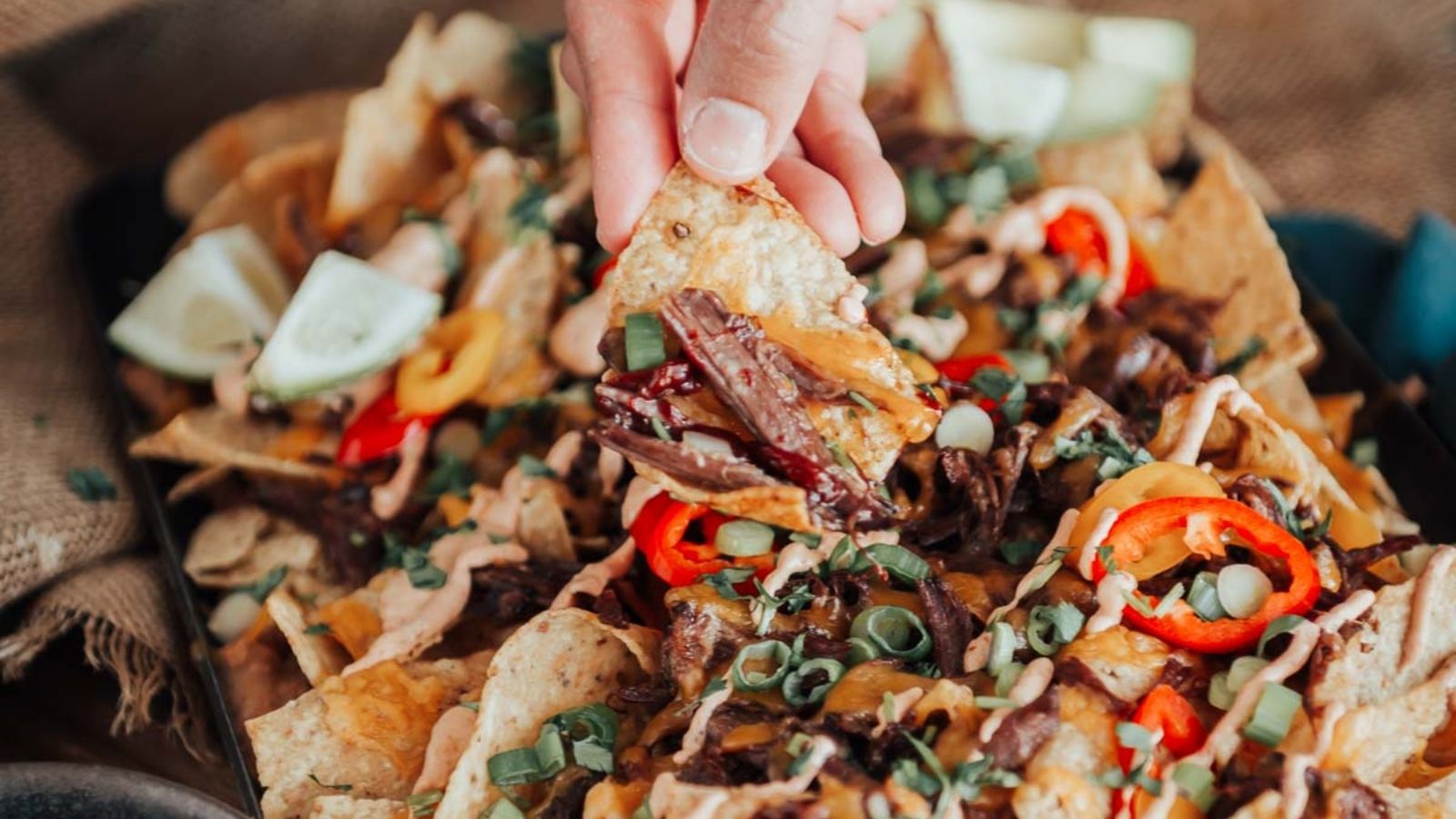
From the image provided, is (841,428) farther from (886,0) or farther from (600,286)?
(886,0)

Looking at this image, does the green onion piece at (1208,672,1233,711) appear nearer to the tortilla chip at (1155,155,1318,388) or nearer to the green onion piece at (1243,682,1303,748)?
the green onion piece at (1243,682,1303,748)

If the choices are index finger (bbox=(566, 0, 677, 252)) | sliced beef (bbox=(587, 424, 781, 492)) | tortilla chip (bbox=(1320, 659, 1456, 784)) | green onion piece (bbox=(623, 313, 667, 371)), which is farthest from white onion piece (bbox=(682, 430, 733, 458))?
tortilla chip (bbox=(1320, 659, 1456, 784))

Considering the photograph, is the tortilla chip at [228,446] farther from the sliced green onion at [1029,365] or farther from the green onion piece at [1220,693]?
the green onion piece at [1220,693]

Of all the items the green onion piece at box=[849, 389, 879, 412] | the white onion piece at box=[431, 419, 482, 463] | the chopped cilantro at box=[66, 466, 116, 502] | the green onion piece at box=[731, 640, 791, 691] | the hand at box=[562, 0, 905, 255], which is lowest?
the chopped cilantro at box=[66, 466, 116, 502]

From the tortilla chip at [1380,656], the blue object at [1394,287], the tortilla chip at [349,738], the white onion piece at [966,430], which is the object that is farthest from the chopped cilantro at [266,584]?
the blue object at [1394,287]

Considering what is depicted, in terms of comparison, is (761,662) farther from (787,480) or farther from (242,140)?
(242,140)

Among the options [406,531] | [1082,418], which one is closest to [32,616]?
[406,531]
